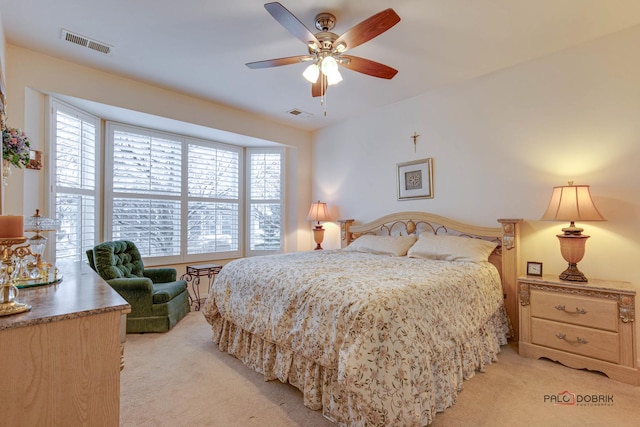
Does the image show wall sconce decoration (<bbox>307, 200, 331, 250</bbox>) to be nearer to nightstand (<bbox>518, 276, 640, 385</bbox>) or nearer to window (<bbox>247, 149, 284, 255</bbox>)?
window (<bbox>247, 149, 284, 255</bbox>)

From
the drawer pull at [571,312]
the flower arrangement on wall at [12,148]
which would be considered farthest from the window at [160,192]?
the drawer pull at [571,312]

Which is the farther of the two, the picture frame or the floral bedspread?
the picture frame

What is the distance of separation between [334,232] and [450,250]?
7.46 feet

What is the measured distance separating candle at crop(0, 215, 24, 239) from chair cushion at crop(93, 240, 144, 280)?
2226 millimetres

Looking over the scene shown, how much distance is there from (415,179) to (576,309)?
6.91 feet

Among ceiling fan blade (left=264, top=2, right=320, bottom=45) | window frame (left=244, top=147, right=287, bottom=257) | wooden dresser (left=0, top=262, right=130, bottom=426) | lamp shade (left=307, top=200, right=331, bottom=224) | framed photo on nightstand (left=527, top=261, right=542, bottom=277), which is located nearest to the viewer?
wooden dresser (left=0, top=262, right=130, bottom=426)

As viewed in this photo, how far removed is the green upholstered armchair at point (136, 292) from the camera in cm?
313

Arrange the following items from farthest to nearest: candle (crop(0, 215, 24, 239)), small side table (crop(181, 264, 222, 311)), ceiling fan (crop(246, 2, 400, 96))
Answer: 1. small side table (crop(181, 264, 222, 311))
2. ceiling fan (crop(246, 2, 400, 96))
3. candle (crop(0, 215, 24, 239))

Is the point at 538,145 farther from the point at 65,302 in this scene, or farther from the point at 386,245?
the point at 65,302

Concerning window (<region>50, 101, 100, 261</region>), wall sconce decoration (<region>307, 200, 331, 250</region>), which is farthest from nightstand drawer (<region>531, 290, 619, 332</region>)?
window (<region>50, 101, 100, 261</region>)

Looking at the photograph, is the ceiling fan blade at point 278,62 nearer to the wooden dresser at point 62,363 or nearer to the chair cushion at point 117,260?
the wooden dresser at point 62,363

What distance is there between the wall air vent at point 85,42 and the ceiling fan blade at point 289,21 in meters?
1.92

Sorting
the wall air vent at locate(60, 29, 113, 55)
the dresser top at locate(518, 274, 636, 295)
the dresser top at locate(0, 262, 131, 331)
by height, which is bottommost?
the dresser top at locate(518, 274, 636, 295)

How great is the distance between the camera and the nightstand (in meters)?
2.28
